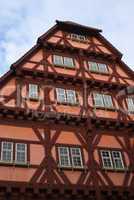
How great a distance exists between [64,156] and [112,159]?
8.59 ft

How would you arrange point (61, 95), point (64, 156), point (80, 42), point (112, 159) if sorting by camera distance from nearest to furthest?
1. point (64, 156)
2. point (112, 159)
3. point (61, 95)
4. point (80, 42)

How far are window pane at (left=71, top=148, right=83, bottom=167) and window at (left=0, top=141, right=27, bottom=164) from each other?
2.45 metres

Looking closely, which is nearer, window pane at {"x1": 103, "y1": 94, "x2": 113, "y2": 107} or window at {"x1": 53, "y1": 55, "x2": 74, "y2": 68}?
window pane at {"x1": 103, "y1": 94, "x2": 113, "y2": 107}

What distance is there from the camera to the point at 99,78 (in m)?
20.4

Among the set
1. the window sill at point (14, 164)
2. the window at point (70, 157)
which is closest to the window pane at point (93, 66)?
the window at point (70, 157)

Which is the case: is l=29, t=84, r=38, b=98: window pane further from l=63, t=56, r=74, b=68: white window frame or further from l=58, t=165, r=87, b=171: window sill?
l=58, t=165, r=87, b=171: window sill

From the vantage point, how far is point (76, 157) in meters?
16.2

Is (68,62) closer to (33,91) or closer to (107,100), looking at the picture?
(107,100)

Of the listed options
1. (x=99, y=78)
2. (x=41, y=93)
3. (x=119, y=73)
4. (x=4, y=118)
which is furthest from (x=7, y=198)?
(x=119, y=73)

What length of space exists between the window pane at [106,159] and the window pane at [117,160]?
10.8 inches

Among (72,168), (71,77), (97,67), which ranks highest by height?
(97,67)

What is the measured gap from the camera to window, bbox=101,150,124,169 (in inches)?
648

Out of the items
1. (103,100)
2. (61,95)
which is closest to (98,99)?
(103,100)

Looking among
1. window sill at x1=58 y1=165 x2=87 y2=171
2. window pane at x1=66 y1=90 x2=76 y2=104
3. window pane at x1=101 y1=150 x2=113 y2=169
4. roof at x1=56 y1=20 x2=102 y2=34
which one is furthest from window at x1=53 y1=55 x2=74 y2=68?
window sill at x1=58 y1=165 x2=87 y2=171
